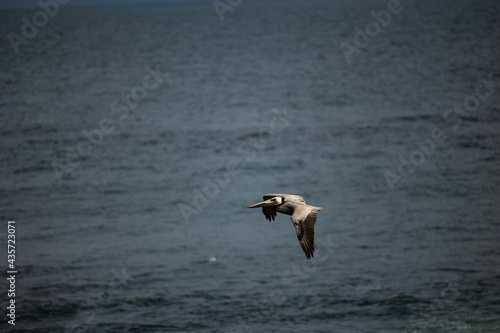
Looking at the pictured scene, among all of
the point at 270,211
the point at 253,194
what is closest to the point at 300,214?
the point at 270,211

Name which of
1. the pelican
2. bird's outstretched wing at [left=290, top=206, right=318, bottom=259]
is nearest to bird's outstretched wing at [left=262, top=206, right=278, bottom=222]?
the pelican

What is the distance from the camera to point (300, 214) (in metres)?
18.1

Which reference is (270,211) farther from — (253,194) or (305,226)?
(253,194)

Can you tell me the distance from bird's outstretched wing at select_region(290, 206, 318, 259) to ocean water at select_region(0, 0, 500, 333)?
18.9 metres

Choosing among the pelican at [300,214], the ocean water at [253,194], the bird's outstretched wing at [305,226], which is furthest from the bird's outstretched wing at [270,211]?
the ocean water at [253,194]

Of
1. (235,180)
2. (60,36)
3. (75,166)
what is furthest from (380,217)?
(60,36)

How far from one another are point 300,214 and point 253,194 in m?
42.3

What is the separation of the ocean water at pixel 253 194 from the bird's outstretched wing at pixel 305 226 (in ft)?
61.9

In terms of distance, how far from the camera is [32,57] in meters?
135

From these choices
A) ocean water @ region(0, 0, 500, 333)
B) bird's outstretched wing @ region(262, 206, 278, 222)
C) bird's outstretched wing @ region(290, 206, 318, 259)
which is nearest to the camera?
bird's outstretched wing @ region(290, 206, 318, 259)

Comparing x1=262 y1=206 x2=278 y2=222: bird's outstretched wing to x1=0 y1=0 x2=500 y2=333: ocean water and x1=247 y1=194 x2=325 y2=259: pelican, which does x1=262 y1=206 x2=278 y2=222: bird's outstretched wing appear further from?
x1=0 y1=0 x2=500 y2=333: ocean water

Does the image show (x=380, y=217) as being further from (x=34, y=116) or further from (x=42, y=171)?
(x=34, y=116)

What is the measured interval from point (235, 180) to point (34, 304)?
27.7m

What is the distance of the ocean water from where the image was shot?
128 ft
